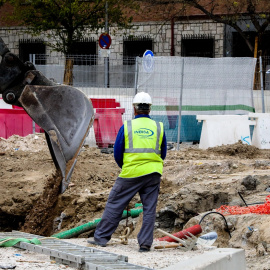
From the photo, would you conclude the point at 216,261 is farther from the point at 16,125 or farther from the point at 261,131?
the point at 16,125

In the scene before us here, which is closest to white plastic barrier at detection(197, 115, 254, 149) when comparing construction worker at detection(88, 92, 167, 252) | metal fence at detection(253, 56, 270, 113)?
metal fence at detection(253, 56, 270, 113)

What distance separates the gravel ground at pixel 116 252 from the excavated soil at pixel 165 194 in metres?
0.99

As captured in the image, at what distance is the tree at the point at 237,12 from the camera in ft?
90.0

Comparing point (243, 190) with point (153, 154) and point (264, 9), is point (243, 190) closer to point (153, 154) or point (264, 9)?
point (153, 154)

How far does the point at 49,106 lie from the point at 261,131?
10.5m

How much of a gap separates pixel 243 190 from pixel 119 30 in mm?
24207

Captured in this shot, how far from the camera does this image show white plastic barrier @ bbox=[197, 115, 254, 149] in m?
15.9

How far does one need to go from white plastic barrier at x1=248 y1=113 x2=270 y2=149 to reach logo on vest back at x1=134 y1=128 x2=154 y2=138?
9.42 m

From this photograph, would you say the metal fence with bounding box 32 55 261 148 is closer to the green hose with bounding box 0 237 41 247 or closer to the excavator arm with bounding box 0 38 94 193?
the excavator arm with bounding box 0 38 94 193

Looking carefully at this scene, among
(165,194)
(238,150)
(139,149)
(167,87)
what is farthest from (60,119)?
(167,87)

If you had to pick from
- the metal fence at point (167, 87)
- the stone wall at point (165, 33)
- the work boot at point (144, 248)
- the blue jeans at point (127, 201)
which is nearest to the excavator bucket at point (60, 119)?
the blue jeans at point (127, 201)

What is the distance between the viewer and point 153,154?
266 inches

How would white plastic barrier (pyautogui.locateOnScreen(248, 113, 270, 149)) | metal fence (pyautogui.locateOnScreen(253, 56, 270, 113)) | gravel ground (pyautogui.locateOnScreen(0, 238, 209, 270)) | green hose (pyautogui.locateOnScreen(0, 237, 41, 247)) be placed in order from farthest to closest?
1. metal fence (pyautogui.locateOnScreen(253, 56, 270, 113))
2. white plastic barrier (pyautogui.locateOnScreen(248, 113, 270, 149))
3. green hose (pyautogui.locateOnScreen(0, 237, 41, 247))
4. gravel ground (pyautogui.locateOnScreen(0, 238, 209, 270))

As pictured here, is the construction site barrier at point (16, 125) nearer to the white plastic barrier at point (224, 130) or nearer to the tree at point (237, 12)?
the white plastic barrier at point (224, 130)
